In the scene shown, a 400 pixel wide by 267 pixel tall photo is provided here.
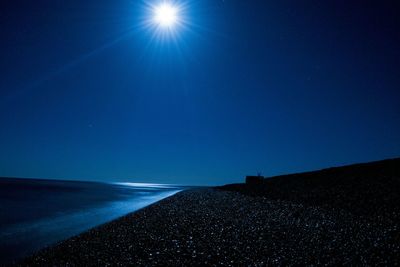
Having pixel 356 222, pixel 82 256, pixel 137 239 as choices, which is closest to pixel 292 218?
pixel 356 222

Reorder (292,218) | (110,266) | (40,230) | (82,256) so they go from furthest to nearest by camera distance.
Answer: (40,230) < (292,218) < (82,256) < (110,266)

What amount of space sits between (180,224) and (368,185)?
11.5 metres

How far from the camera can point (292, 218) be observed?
928 cm

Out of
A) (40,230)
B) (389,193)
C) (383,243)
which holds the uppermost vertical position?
(389,193)

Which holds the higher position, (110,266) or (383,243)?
(383,243)

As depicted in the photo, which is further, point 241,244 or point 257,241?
point 257,241

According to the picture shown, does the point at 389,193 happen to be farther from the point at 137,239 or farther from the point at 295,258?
the point at 137,239

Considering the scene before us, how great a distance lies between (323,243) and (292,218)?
11.2 feet

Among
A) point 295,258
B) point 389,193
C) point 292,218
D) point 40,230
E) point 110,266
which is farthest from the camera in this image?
point 40,230

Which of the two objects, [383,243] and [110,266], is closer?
[383,243]

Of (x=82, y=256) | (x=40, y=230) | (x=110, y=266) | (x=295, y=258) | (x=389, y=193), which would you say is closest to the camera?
(x=295, y=258)

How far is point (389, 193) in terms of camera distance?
34.7ft

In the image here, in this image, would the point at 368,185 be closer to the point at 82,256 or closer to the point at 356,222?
the point at 356,222

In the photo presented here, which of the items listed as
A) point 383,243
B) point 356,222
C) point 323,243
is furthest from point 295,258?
point 356,222
